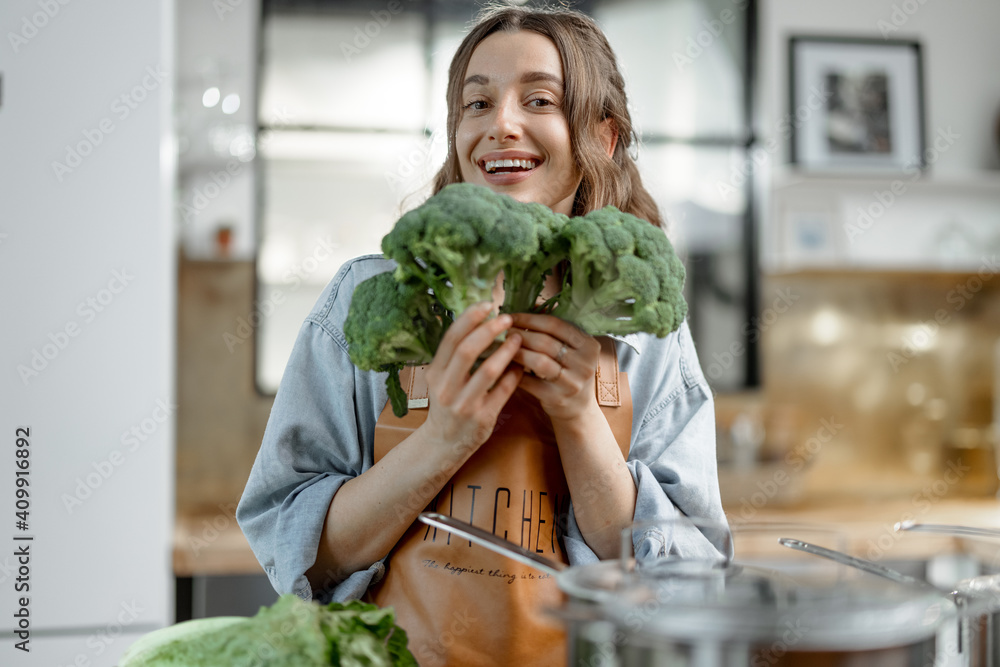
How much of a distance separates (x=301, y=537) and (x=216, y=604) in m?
1.69

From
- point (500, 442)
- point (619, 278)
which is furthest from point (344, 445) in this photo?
point (619, 278)

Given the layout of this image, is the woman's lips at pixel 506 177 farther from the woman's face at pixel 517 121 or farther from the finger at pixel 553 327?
the finger at pixel 553 327

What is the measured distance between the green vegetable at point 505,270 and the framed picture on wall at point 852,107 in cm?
264

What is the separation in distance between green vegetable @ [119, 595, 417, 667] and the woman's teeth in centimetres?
54

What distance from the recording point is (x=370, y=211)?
2984mm

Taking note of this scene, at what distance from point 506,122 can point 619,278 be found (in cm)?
31

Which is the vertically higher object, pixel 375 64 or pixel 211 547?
pixel 375 64

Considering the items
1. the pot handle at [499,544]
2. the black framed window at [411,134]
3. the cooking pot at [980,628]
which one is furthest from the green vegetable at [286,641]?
the black framed window at [411,134]

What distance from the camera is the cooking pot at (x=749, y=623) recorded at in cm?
49

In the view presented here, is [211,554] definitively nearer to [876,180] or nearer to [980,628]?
[980,628]

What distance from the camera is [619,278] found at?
0.77m

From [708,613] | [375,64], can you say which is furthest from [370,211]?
[708,613]

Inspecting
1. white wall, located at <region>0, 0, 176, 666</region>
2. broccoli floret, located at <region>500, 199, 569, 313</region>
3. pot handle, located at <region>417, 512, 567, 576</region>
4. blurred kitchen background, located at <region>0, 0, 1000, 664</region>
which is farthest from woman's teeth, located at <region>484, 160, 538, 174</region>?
blurred kitchen background, located at <region>0, 0, 1000, 664</region>

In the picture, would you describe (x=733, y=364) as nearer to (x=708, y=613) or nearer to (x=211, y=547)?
(x=211, y=547)
